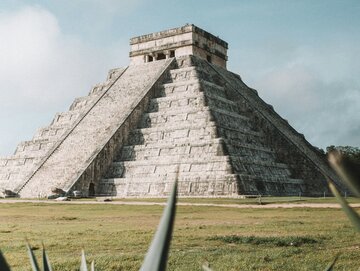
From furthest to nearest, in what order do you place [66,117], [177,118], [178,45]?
[66,117], [178,45], [177,118]

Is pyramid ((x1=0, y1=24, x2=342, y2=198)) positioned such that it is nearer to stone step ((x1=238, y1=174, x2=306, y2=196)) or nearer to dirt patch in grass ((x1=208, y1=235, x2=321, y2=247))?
stone step ((x1=238, y1=174, x2=306, y2=196))

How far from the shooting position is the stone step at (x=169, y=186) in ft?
74.1

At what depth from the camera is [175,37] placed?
32.3 m

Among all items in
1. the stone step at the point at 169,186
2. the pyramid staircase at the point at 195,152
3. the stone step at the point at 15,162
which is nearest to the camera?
the stone step at the point at 169,186

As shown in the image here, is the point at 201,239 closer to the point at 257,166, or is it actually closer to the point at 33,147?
the point at 257,166

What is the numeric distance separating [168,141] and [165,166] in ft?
5.21

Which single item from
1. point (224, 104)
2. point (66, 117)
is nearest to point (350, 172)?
point (224, 104)

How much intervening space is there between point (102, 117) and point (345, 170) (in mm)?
29038

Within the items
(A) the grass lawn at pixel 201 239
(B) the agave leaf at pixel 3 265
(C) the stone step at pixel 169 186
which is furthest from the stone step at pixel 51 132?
(B) the agave leaf at pixel 3 265

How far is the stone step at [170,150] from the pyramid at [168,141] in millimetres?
48

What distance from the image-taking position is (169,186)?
22906 mm

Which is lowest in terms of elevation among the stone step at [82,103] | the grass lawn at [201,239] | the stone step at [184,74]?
the grass lawn at [201,239]

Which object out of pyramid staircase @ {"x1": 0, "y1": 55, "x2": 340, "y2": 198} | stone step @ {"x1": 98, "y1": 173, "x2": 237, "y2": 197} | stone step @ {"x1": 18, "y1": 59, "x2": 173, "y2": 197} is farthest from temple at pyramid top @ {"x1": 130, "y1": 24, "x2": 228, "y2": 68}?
stone step @ {"x1": 98, "y1": 173, "x2": 237, "y2": 197}

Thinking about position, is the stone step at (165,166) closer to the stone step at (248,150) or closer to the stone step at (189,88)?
the stone step at (248,150)
